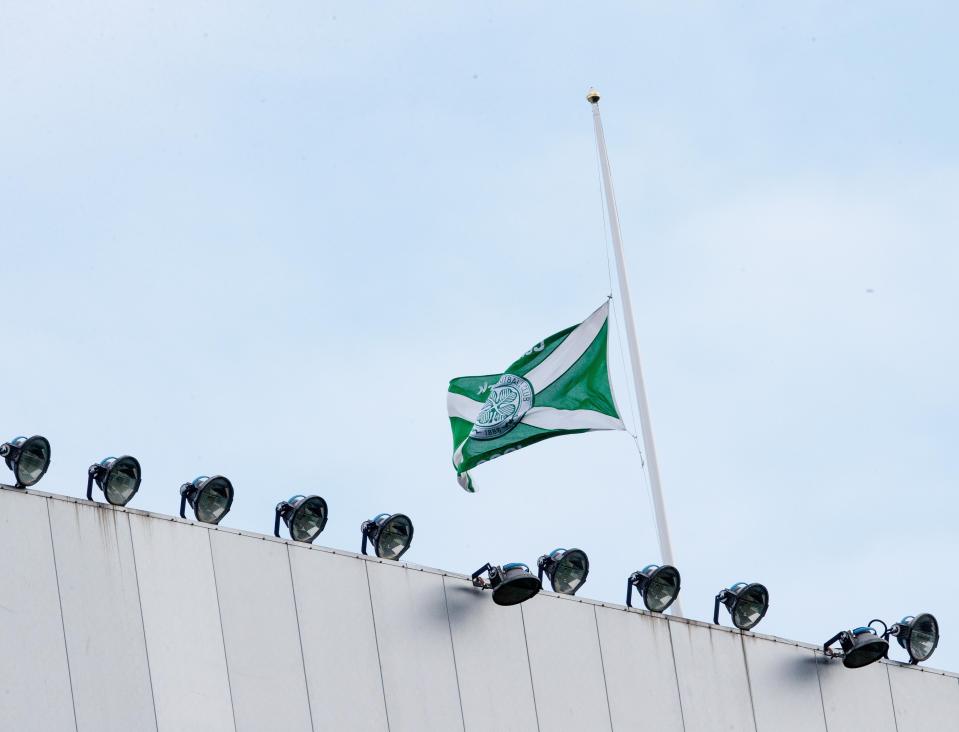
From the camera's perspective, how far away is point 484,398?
28.0 m

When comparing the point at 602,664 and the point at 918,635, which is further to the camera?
the point at 918,635

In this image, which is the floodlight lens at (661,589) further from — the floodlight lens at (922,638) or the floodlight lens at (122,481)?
the floodlight lens at (122,481)

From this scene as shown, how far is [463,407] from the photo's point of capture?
92.5 feet

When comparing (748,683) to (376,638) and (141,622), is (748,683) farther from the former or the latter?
(141,622)

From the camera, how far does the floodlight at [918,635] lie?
86.1ft

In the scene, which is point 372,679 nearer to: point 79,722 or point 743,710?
point 79,722

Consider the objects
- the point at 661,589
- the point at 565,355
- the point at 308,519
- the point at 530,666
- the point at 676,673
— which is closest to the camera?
the point at 308,519

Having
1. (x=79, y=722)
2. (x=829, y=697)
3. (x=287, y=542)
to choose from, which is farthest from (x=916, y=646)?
(x=79, y=722)

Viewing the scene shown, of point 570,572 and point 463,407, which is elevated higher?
point 463,407

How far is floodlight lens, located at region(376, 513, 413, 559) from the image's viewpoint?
22078 millimetres

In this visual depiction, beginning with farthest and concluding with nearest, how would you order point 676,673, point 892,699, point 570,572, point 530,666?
point 892,699 → point 676,673 → point 570,572 → point 530,666

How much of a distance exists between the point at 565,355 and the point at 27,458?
1056 centimetres

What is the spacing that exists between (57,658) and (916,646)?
13.0m

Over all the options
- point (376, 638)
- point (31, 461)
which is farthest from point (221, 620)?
point (31, 461)
